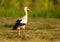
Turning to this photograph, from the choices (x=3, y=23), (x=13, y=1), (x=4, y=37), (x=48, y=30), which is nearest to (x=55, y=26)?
(x=48, y=30)

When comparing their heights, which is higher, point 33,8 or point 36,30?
point 33,8

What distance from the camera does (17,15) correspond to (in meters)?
15.6

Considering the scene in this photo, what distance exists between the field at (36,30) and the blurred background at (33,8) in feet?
2.46

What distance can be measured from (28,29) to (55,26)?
141 cm

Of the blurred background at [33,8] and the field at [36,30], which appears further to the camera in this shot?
the blurred background at [33,8]

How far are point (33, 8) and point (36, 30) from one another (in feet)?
22.1

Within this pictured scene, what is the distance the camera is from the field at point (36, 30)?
10.8m

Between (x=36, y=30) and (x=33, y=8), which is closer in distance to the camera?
(x=36, y=30)

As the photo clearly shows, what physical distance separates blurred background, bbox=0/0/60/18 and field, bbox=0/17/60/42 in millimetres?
751

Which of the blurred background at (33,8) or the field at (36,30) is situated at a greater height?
the blurred background at (33,8)

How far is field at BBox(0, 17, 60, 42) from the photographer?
10.8m

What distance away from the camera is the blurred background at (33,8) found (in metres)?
15.8

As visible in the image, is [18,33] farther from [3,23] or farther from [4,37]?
[3,23]

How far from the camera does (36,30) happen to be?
12.3 m
